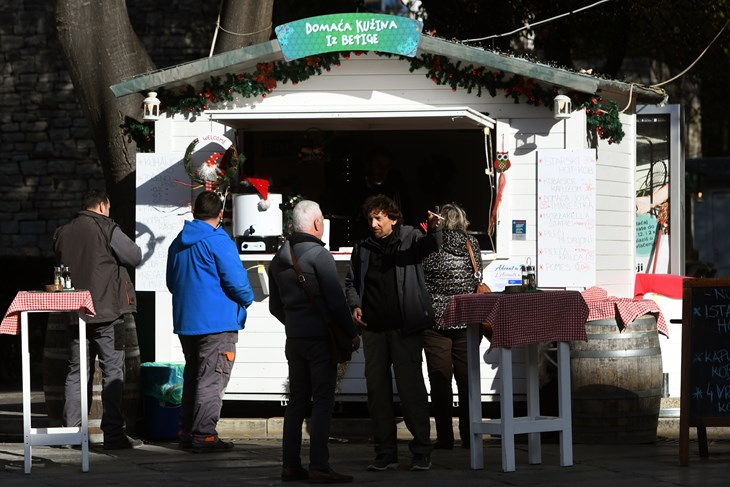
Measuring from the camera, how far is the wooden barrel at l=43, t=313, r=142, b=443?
33.3 feet

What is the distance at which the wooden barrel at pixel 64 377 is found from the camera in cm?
1015

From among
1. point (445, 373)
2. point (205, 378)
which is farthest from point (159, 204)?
point (445, 373)

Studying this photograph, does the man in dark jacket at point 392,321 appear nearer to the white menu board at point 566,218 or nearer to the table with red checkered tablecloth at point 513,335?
the table with red checkered tablecloth at point 513,335

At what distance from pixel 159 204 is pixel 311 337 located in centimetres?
337

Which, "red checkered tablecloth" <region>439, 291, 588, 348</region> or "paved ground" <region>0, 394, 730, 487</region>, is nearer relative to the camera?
"paved ground" <region>0, 394, 730, 487</region>

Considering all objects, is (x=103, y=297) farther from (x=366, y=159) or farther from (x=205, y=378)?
(x=366, y=159)

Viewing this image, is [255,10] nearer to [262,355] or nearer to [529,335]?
[262,355]

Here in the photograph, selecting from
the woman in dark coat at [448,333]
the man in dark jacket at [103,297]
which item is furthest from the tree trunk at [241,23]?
the woman in dark coat at [448,333]

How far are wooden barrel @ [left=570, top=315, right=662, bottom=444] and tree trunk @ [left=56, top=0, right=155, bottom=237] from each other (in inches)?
183

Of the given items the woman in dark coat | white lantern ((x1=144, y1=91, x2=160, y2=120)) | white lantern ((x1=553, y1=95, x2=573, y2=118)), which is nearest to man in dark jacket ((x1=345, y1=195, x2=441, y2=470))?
the woman in dark coat

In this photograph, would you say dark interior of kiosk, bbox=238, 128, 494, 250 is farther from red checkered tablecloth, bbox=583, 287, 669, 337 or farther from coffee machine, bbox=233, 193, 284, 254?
red checkered tablecloth, bbox=583, 287, 669, 337

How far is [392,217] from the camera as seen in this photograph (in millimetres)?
8750

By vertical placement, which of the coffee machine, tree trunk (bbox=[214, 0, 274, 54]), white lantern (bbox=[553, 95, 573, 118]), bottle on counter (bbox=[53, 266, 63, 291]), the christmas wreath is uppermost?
tree trunk (bbox=[214, 0, 274, 54])

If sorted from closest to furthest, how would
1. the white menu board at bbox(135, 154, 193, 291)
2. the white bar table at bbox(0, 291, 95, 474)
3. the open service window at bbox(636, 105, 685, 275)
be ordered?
the white bar table at bbox(0, 291, 95, 474) → the white menu board at bbox(135, 154, 193, 291) → the open service window at bbox(636, 105, 685, 275)
